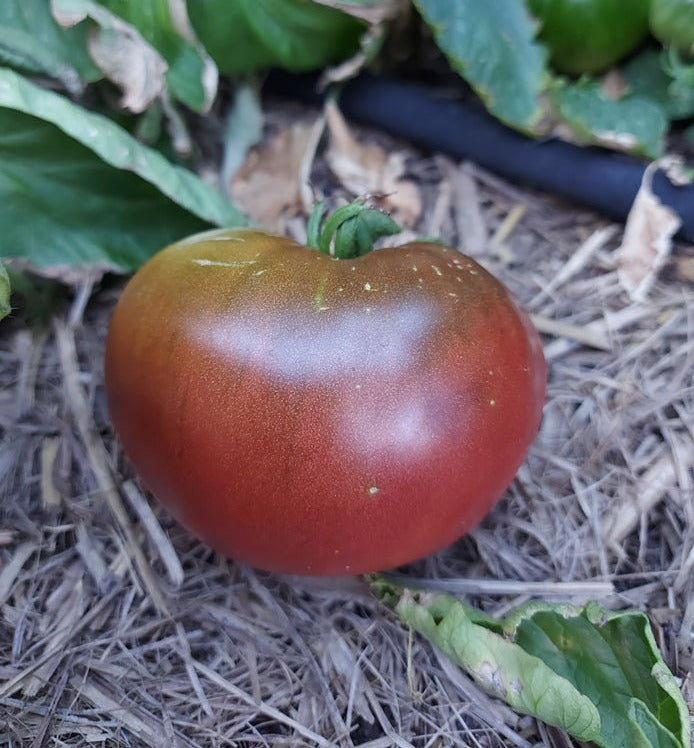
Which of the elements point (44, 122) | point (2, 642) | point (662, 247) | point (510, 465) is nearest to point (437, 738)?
point (510, 465)

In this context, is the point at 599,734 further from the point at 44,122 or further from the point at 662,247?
the point at 44,122

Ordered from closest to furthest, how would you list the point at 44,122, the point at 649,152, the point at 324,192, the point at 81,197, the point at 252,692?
the point at 252,692 < the point at 44,122 < the point at 81,197 < the point at 649,152 < the point at 324,192

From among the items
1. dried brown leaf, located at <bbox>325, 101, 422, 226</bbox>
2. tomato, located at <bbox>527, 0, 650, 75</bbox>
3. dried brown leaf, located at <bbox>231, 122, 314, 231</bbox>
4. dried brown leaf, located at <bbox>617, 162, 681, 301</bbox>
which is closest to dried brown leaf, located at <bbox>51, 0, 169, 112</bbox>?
dried brown leaf, located at <bbox>231, 122, 314, 231</bbox>

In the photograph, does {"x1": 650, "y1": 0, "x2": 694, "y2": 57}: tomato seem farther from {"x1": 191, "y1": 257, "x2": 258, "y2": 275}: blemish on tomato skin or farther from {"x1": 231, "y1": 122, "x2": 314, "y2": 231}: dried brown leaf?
{"x1": 191, "y1": 257, "x2": 258, "y2": 275}: blemish on tomato skin

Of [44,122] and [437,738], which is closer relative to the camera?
[437,738]

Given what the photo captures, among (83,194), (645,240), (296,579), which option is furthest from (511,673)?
(83,194)

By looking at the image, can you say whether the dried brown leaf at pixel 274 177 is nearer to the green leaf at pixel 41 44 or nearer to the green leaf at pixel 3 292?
the green leaf at pixel 41 44

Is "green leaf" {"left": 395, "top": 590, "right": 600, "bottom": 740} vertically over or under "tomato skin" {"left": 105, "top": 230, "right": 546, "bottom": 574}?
under
